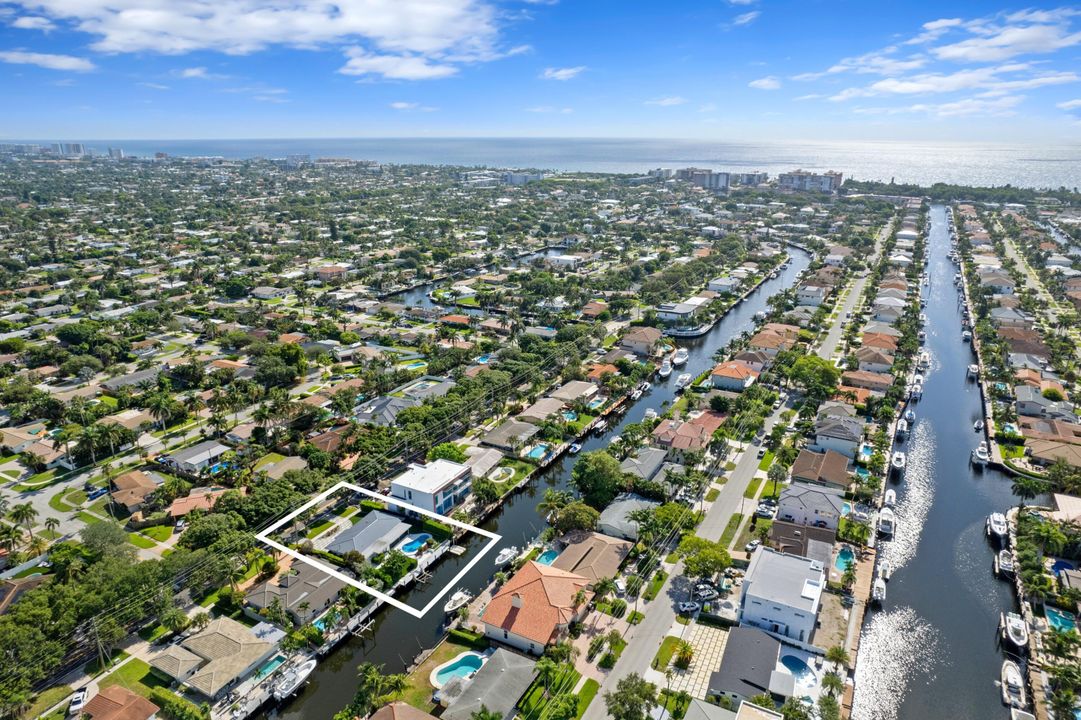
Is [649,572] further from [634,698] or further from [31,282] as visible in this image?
[31,282]

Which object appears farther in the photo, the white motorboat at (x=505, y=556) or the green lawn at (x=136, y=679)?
the white motorboat at (x=505, y=556)

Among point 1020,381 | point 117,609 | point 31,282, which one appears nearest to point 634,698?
point 117,609

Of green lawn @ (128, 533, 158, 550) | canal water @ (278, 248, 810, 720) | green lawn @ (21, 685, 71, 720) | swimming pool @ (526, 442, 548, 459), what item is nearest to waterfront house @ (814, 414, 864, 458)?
canal water @ (278, 248, 810, 720)

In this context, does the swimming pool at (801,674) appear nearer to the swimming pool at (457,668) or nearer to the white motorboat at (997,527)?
the swimming pool at (457,668)

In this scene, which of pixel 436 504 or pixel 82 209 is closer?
pixel 436 504

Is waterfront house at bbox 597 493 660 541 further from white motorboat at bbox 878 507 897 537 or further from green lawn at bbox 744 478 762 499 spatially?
white motorboat at bbox 878 507 897 537

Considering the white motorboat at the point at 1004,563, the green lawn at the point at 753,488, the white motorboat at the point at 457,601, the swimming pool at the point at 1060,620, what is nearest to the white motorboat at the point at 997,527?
the white motorboat at the point at 1004,563
